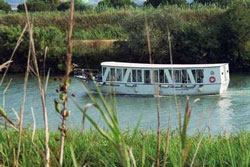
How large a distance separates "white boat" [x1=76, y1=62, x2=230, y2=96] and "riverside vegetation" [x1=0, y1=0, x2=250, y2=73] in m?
4.11

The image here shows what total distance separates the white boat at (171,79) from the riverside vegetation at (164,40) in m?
4.11

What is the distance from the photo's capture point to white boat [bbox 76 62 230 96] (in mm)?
20859

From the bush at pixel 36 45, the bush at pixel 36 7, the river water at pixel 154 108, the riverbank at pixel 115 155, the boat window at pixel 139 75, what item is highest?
the bush at pixel 36 7

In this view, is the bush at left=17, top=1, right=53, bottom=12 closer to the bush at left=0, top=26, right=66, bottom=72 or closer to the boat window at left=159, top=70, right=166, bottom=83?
the bush at left=0, top=26, right=66, bottom=72

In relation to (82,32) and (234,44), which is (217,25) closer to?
(234,44)

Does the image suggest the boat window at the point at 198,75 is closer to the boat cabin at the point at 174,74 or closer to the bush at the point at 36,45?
the boat cabin at the point at 174,74

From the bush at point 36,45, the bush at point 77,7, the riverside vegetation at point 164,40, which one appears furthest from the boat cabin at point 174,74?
the bush at point 77,7

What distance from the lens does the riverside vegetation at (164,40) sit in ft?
87.6

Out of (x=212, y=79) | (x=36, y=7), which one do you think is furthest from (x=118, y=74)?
(x=36, y=7)

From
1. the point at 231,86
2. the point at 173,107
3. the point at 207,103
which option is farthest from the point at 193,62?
the point at 173,107

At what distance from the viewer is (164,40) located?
27750mm

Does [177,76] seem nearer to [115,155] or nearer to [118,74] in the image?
[118,74]

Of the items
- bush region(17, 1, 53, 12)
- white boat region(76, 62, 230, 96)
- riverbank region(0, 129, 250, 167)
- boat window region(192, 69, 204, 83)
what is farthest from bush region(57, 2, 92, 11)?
riverbank region(0, 129, 250, 167)

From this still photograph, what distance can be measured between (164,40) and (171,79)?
20.8ft
